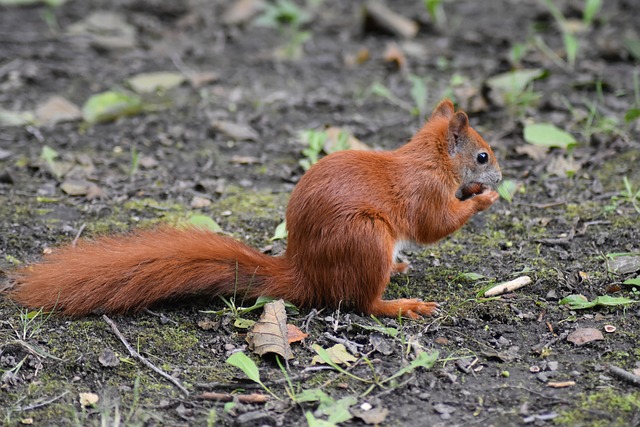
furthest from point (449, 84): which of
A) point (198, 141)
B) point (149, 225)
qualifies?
point (149, 225)

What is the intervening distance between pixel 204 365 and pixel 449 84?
9.94ft

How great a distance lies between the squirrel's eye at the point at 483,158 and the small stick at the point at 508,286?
0.48m

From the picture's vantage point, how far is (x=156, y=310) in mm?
2842

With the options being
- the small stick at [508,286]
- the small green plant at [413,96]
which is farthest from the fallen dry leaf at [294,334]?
the small green plant at [413,96]

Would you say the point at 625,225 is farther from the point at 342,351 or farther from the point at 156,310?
the point at 156,310

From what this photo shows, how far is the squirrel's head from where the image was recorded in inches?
121

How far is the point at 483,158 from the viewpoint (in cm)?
319

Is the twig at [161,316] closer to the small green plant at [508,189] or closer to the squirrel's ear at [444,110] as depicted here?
the squirrel's ear at [444,110]

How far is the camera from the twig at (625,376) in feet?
7.80

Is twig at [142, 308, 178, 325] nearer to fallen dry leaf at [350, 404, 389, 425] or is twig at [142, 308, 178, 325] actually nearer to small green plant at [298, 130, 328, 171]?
fallen dry leaf at [350, 404, 389, 425]

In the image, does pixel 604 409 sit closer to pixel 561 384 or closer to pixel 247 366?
pixel 561 384

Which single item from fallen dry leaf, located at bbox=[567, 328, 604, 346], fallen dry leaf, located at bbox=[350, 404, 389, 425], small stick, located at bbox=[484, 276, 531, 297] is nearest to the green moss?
fallen dry leaf, located at bbox=[567, 328, 604, 346]

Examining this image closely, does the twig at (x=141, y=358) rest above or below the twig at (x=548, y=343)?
below

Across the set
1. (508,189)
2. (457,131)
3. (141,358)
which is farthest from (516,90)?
(141,358)
